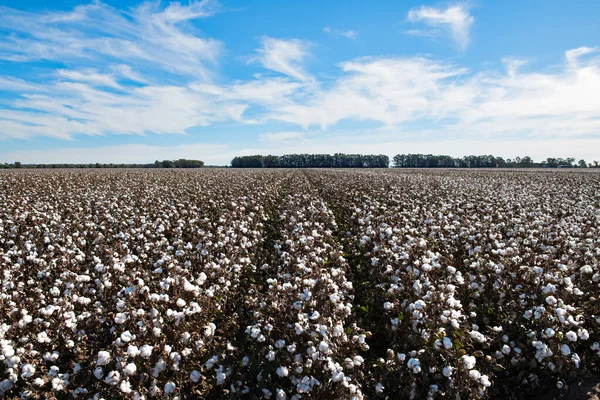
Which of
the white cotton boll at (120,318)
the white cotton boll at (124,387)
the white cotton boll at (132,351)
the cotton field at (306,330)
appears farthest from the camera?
the white cotton boll at (120,318)

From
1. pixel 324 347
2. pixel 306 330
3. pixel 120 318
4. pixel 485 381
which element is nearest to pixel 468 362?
pixel 485 381

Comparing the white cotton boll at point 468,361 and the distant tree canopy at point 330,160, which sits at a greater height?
the distant tree canopy at point 330,160

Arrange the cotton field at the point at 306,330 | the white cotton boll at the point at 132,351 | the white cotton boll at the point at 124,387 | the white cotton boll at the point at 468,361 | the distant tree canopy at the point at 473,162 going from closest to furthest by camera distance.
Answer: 1. the white cotton boll at the point at 124,387
2. the white cotton boll at the point at 132,351
3. the white cotton boll at the point at 468,361
4. the cotton field at the point at 306,330
5. the distant tree canopy at the point at 473,162

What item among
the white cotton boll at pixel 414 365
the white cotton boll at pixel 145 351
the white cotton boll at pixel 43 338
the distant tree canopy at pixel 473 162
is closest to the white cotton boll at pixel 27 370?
the white cotton boll at pixel 43 338

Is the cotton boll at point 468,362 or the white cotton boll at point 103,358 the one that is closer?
the white cotton boll at point 103,358

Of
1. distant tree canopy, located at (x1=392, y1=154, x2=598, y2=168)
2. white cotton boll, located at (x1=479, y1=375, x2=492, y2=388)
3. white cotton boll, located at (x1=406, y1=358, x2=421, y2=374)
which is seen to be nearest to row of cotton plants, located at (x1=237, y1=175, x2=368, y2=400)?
white cotton boll, located at (x1=406, y1=358, x2=421, y2=374)

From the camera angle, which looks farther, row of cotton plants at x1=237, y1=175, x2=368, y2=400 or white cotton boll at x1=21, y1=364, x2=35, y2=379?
row of cotton plants at x1=237, y1=175, x2=368, y2=400

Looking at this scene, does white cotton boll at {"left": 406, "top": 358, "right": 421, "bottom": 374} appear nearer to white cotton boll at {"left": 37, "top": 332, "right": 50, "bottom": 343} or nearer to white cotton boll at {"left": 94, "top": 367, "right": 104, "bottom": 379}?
white cotton boll at {"left": 94, "top": 367, "right": 104, "bottom": 379}

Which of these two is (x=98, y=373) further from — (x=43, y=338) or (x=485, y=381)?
(x=485, y=381)

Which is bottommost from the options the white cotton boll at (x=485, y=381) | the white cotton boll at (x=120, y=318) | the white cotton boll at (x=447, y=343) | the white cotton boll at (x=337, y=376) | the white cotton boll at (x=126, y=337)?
the white cotton boll at (x=485, y=381)

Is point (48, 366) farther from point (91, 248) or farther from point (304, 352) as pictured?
point (91, 248)

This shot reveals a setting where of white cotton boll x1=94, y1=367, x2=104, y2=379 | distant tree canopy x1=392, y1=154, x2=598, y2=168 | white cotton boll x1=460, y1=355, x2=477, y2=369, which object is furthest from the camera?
distant tree canopy x1=392, y1=154, x2=598, y2=168

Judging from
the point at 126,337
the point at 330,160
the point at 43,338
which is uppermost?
the point at 330,160

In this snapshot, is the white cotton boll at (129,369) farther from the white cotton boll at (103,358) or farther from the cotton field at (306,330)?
the white cotton boll at (103,358)
